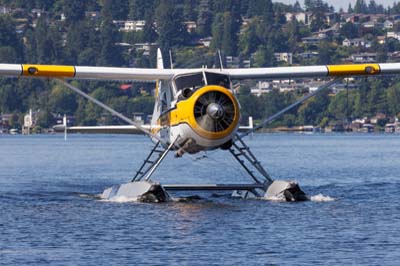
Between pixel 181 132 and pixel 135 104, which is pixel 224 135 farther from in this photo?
pixel 135 104

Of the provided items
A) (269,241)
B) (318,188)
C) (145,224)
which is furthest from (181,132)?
(318,188)

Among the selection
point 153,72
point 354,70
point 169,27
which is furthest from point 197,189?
point 169,27

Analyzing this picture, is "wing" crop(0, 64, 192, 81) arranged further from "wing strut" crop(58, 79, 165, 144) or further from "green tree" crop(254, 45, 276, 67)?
"green tree" crop(254, 45, 276, 67)

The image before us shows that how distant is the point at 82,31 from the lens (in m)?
166

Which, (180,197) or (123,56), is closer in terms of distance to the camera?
(180,197)

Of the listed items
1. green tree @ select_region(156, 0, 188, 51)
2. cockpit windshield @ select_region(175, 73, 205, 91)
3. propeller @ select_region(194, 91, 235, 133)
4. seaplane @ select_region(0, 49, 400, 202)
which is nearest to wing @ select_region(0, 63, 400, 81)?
seaplane @ select_region(0, 49, 400, 202)

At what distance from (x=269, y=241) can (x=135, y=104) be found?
94225 mm

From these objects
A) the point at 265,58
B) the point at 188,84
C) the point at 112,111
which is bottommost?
the point at 265,58

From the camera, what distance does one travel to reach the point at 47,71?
25047 mm

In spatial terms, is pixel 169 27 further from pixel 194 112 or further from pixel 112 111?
pixel 194 112

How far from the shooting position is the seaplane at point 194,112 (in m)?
23.3

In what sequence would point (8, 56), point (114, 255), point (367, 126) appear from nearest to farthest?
point (114, 255)
point (367, 126)
point (8, 56)

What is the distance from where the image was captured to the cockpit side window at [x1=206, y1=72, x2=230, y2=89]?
24.0 meters

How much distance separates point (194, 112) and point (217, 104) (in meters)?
0.43
